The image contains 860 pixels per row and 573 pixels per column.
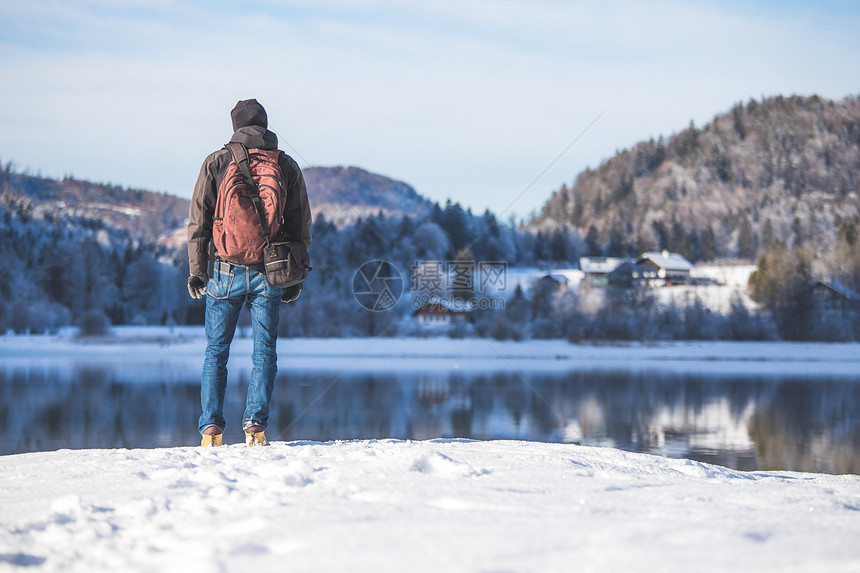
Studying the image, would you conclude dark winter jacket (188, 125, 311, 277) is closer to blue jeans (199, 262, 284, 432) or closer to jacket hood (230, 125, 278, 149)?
jacket hood (230, 125, 278, 149)

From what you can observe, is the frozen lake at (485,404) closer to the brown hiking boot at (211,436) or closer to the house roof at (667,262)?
the brown hiking boot at (211,436)

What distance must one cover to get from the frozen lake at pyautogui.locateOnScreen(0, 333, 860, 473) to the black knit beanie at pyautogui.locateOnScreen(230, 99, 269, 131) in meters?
5.08

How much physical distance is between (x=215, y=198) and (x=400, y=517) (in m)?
2.32

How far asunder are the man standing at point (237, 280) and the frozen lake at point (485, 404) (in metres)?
4.58

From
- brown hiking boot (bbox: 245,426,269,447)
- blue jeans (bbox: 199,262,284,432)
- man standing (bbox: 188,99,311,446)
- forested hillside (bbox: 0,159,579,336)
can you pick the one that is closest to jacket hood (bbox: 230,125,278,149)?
man standing (bbox: 188,99,311,446)

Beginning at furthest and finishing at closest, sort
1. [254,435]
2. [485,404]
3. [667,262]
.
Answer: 1. [667,262]
2. [485,404]
3. [254,435]

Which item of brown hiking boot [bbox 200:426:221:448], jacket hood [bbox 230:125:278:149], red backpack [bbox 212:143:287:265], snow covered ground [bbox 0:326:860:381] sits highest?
jacket hood [bbox 230:125:278:149]

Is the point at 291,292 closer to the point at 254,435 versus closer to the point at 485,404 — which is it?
the point at 254,435

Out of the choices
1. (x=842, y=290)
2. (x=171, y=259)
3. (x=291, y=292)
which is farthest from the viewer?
(x=171, y=259)

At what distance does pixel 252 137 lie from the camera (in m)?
4.27

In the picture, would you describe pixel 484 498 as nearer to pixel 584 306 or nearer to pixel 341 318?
pixel 341 318

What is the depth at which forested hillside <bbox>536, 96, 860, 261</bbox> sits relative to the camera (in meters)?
101

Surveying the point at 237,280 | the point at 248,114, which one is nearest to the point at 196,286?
the point at 237,280

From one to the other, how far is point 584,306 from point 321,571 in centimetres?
4332
